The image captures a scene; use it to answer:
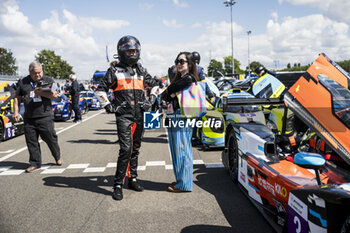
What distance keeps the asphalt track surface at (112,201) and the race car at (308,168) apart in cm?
43

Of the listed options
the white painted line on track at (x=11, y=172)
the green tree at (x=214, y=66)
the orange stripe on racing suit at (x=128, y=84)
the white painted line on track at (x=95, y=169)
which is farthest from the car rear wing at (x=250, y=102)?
the green tree at (x=214, y=66)

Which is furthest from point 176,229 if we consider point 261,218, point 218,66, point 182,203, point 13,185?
point 218,66

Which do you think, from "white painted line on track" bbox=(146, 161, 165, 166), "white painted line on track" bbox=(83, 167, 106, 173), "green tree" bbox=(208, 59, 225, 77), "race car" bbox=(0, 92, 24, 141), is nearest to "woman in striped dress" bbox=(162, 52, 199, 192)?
"white painted line on track" bbox=(146, 161, 165, 166)

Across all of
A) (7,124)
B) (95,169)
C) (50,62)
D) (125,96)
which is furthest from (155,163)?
(50,62)

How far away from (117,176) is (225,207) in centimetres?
150

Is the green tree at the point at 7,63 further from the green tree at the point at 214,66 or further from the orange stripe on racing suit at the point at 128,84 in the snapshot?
the orange stripe on racing suit at the point at 128,84

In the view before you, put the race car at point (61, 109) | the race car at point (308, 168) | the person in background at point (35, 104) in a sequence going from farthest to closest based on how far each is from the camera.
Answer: the race car at point (61, 109) → the person in background at point (35, 104) → the race car at point (308, 168)

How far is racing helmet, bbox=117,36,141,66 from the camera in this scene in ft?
13.5

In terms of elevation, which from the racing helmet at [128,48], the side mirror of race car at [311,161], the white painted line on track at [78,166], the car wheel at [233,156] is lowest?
the white painted line on track at [78,166]

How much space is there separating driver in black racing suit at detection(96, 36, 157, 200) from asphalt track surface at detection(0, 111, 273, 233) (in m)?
0.46

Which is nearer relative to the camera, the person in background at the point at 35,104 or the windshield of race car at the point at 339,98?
the windshield of race car at the point at 339,98

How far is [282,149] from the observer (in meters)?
3.60

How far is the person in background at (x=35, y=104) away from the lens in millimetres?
5379

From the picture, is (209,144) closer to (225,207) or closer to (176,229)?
(225,207)
